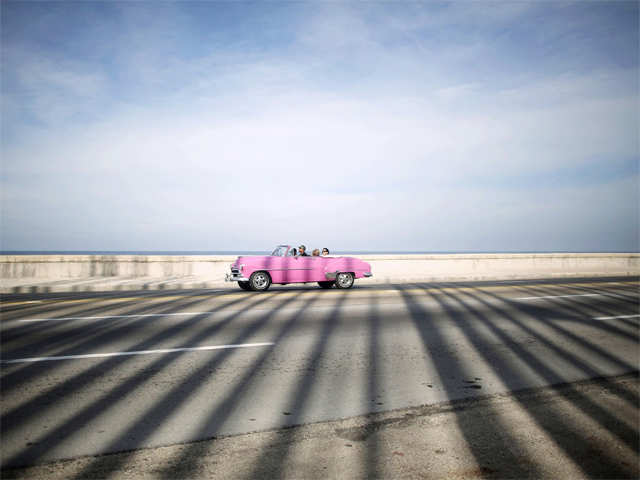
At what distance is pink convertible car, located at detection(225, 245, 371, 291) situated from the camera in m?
14.8

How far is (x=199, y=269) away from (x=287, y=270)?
8569mm

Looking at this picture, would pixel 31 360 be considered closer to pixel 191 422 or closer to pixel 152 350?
pixel 152 350

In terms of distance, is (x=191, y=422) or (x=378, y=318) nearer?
(x=191, y=422)

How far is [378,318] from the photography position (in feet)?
29.9

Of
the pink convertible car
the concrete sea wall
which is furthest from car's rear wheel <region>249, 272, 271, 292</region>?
the concrete sea wall

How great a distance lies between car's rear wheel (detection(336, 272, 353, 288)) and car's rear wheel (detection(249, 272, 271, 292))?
103 inches

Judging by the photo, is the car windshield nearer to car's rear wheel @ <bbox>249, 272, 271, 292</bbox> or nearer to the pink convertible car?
the pink convertible car

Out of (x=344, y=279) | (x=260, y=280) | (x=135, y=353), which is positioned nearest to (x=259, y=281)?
(x=260, y=280)

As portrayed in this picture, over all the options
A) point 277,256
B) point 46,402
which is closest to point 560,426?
point 46,402

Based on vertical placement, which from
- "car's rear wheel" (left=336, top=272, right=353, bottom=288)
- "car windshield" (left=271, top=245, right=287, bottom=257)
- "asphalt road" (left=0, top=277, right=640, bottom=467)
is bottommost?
"asphalt road" (left=0, top=277, right=640, bottom=467)

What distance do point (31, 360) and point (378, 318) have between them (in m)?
6.13

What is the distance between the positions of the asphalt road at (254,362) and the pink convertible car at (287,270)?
410 centimetres

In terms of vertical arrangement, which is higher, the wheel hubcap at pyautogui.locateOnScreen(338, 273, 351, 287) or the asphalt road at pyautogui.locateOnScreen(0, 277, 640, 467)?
the wheel hubcap at pyautogui.locateOnScreen(338, 273, 351, 287)

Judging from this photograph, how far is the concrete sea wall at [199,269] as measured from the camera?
17.7 meters
